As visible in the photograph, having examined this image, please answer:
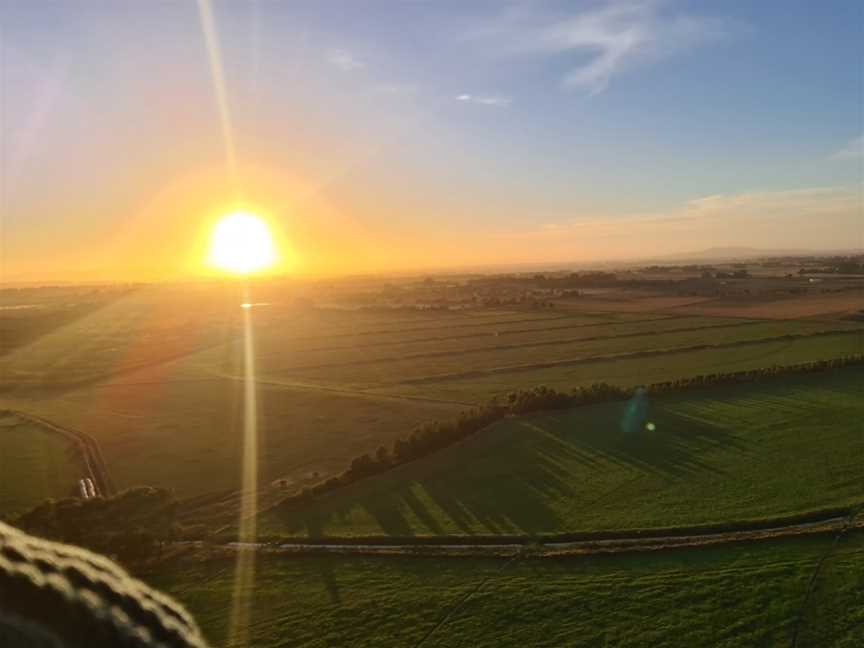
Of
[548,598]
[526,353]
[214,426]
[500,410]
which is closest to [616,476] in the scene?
[548,598]

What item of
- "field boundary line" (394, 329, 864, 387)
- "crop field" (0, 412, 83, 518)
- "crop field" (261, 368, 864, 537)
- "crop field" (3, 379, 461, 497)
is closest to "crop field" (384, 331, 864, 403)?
"field boundary line" (394, 329, 864, 387)

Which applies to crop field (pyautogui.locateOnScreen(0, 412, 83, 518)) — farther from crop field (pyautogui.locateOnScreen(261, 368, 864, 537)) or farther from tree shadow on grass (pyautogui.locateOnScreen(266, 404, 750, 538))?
tree shadow on grass (pyautogui.locateOnScreen(266, 404, 750, 538))

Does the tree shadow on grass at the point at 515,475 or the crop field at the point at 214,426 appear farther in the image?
the crop field at the point at 214,426

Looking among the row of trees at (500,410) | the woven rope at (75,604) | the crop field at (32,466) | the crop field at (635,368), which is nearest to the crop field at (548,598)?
the row of trees at (500,410)

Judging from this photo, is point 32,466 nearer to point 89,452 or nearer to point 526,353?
point 89,452

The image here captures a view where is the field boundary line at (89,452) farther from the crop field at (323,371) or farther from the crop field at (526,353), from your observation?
the crop field at (526,353)

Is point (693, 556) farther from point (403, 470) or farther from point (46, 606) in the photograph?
point (46, 606)
